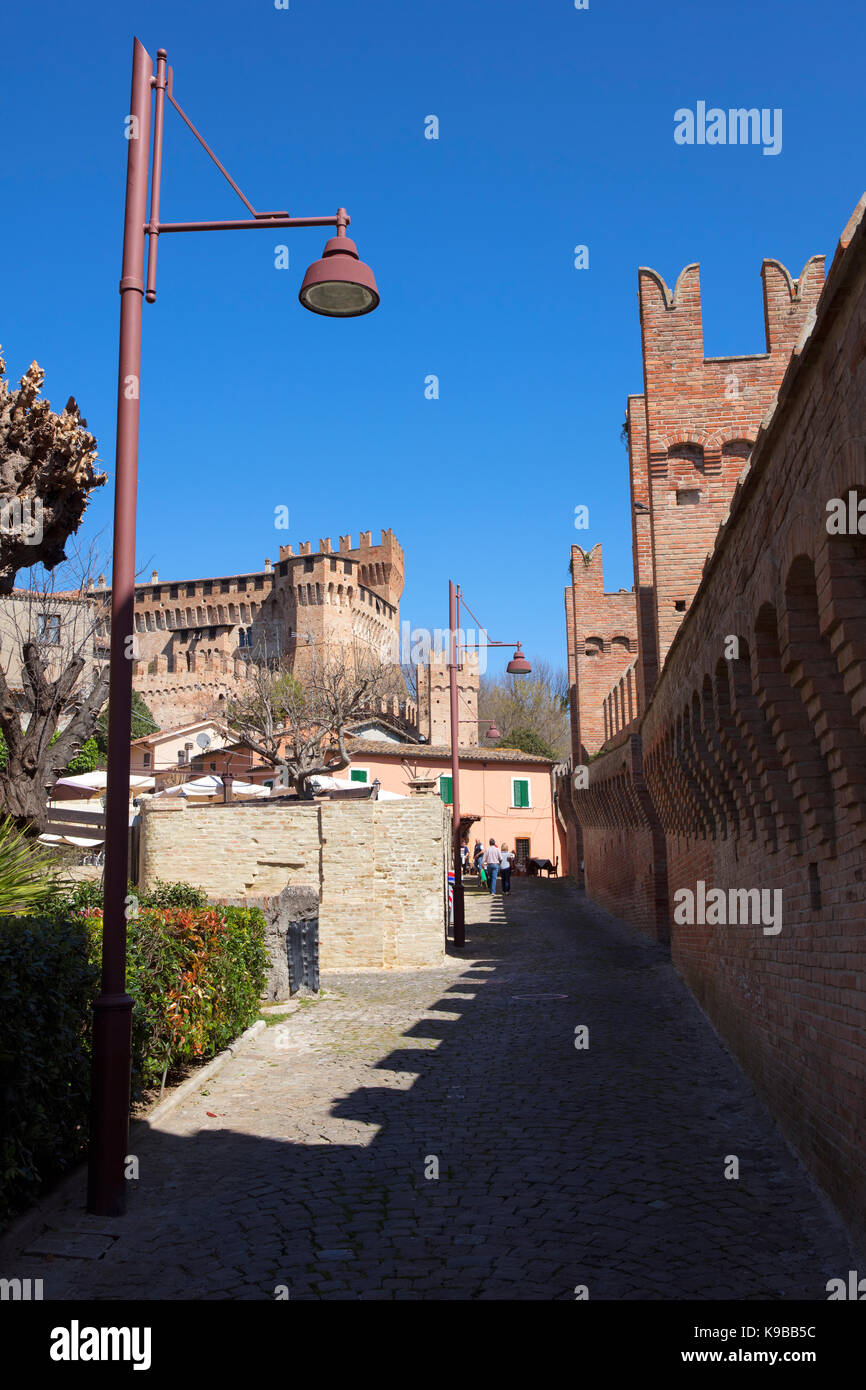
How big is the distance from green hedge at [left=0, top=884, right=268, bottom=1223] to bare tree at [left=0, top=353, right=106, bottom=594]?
3.68 metres

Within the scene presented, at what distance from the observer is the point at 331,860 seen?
1852 centimetres

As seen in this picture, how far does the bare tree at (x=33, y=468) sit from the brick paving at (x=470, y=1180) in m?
5.58

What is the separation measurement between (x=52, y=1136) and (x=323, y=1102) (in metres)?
3.14

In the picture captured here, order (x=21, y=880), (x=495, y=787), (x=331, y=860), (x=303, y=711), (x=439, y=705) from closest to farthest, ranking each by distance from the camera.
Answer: (x=21, y=880) → (x=331, y=860) → (x=303, y=711) → (x=495, y=787) → (x=439, y=705)

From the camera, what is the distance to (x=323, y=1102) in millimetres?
8609

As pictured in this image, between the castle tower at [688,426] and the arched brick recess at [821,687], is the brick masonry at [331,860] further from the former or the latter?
the arched brick recess at [821,687]

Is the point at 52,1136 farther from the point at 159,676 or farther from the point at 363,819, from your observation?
the point at 159,676

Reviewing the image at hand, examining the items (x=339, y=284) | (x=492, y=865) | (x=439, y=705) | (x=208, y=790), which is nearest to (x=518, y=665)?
(x=208, y=790)

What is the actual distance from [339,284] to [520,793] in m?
45.1

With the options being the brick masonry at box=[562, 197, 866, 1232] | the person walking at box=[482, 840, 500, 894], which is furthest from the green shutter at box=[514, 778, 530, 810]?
the brick masonry at box=[562, 197, 866, 1232]

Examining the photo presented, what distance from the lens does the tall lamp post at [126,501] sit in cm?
598

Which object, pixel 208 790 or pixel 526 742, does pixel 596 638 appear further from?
pixel 526 742

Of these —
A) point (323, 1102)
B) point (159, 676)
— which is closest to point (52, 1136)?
point (323, 1102)

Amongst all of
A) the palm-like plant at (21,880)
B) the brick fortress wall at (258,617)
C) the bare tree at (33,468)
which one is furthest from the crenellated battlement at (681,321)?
the brick fortress wall at (258,617)
